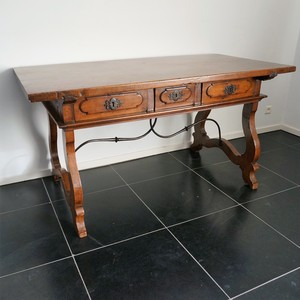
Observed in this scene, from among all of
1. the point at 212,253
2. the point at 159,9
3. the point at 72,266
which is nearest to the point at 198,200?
the point at 212,253

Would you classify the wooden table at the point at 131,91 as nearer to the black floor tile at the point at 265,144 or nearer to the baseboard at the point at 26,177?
the baseboard at the point at 26,177

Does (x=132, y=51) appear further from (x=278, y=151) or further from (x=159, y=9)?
(x=278, y=151)

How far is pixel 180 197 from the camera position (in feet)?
6.62

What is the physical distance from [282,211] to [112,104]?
1200 millimetres

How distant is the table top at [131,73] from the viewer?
1403 mm

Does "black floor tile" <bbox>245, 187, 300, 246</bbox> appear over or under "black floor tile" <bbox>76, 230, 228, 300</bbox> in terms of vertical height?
under

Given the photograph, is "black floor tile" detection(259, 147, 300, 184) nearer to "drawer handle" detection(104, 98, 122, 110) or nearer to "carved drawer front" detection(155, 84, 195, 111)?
"carved drawer front" detection(155, 84, 195, 111)

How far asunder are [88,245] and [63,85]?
81 centimetres

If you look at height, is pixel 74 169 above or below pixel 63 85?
below

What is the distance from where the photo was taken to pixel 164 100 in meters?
1.60

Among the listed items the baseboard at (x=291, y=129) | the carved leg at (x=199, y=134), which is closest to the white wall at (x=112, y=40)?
the carved leg at (x=199, y=134)

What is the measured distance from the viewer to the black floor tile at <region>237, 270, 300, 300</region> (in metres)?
1.30

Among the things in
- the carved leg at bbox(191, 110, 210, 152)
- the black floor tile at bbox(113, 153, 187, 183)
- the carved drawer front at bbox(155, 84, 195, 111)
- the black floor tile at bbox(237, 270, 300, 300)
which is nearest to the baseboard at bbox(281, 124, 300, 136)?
the carved leg at bbox(191, 110, 210, 152)

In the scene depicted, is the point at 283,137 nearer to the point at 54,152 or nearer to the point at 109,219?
the point at 109,219
